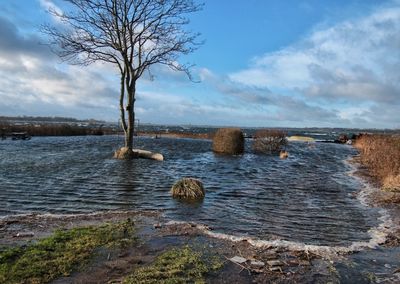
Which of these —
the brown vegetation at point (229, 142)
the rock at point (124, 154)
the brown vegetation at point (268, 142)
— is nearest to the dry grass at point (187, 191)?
the rock at point (124, 154)

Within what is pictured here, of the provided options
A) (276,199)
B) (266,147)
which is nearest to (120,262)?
(276,199)

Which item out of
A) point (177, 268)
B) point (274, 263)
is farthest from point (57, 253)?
point (274, 263)

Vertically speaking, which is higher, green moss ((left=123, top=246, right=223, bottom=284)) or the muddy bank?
green moss ((left=123, top=246, right=223, bottom=284))

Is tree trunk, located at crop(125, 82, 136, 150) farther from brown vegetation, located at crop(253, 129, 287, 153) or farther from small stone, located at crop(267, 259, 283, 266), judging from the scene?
small stone, located at crop(267, 259, 283, 266)

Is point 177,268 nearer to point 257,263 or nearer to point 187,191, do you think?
point 257,263

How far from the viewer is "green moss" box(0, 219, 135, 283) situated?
6488 millimetres

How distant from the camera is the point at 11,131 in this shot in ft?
180

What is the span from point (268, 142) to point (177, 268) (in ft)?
114

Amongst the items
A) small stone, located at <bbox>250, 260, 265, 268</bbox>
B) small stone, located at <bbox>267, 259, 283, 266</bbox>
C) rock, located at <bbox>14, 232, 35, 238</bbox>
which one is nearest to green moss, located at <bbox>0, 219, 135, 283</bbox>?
rock, located at <bbox>14, 232, 35, 238</bbox>

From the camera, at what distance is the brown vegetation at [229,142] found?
3706 centimetres

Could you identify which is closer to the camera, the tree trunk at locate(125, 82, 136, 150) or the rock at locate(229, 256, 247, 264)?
the rock at locate(229, 256, 247, 264)

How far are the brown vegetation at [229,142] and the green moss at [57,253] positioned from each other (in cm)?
2795

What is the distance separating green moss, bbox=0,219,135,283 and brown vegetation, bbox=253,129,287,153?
32073mm

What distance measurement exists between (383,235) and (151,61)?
73.7 ft
